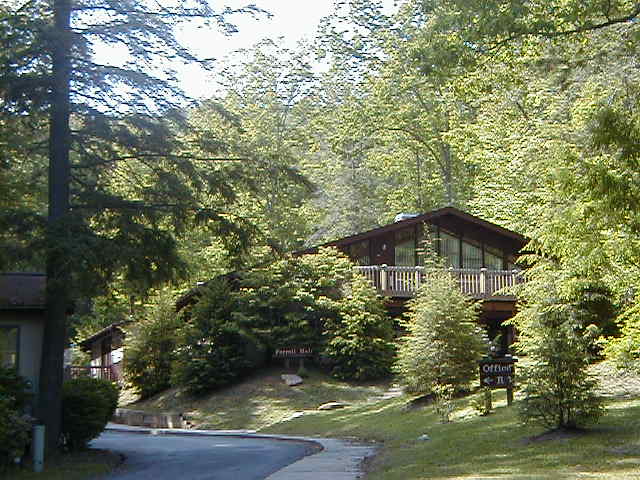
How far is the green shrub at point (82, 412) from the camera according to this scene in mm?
19266

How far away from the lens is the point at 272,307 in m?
33.4

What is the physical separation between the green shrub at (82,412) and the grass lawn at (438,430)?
237 inches

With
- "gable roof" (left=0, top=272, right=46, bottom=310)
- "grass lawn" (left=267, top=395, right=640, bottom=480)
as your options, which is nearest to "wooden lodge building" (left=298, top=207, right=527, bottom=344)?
"grass lawn" (left=267, top=395, right=640, bottom=480)

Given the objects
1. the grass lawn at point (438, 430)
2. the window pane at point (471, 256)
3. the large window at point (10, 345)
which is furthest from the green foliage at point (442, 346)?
→ the window pane at point (471, 256)

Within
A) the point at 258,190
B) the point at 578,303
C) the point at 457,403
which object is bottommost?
the point at 457,403

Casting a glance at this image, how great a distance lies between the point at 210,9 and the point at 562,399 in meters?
10.1

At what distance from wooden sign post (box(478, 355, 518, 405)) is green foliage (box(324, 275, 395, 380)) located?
11693 mm

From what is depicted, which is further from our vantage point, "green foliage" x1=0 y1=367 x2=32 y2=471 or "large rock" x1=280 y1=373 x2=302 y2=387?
"large rock" x1=280 y1=373 x2=302 y2=387

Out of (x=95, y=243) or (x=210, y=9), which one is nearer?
(x=95, y=243)

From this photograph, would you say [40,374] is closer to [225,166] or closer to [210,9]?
[225,166]

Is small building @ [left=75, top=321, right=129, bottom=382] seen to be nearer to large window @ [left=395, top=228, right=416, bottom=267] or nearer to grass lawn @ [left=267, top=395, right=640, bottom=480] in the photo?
large window @ [left=395, top=228, right=416, bottom=267]

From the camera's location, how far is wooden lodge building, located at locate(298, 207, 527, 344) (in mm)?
34938

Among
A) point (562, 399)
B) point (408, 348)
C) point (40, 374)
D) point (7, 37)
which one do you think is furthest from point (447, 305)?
point (7, 37)

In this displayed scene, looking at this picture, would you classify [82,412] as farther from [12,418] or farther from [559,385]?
[559,385]
